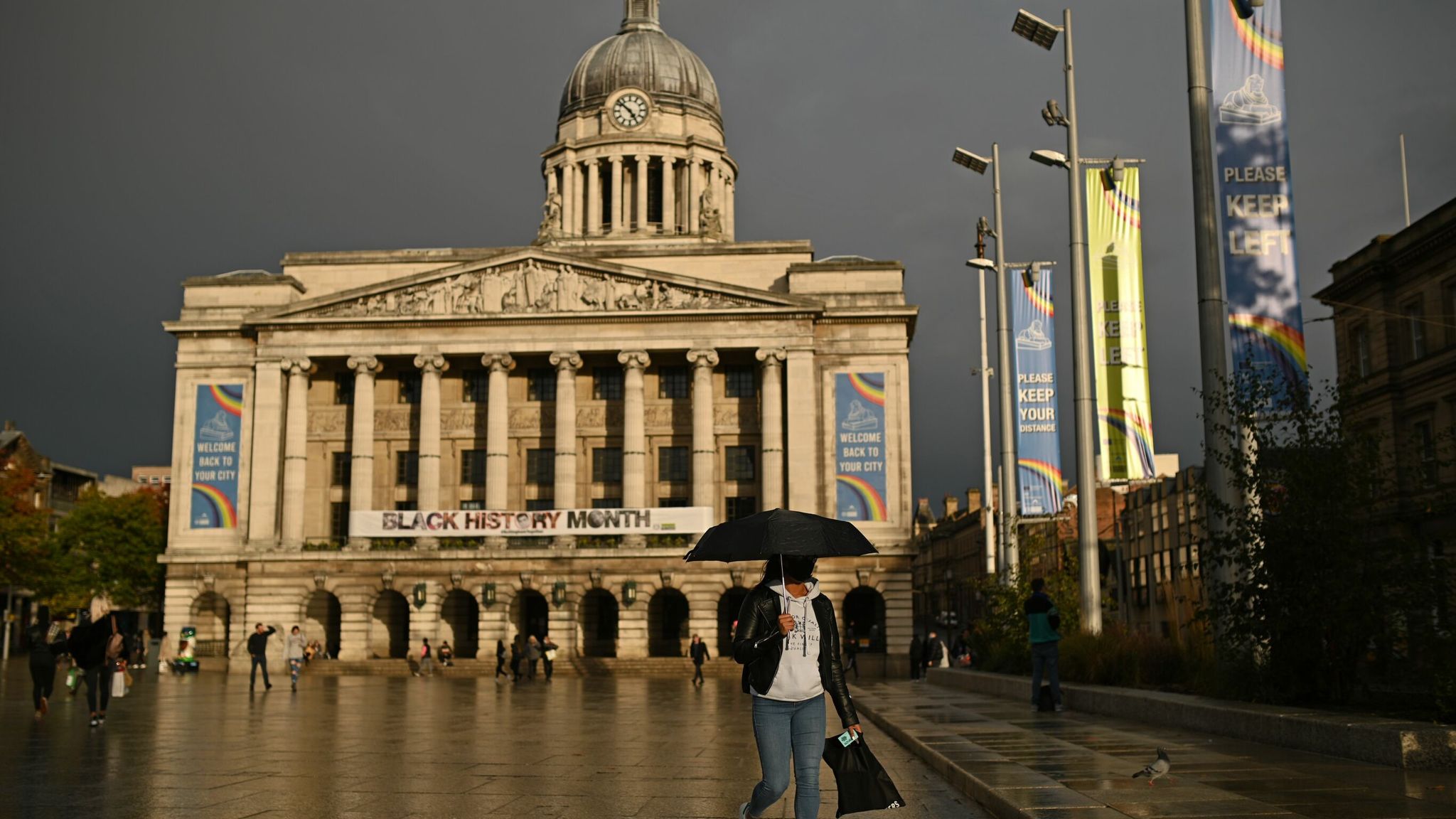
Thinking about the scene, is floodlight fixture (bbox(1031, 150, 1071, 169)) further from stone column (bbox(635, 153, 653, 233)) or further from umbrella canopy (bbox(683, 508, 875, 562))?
stone column (bbox(635, 153, 653, 233))

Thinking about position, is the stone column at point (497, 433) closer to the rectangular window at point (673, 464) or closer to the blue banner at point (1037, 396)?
the rectangular window at point (673, 464)

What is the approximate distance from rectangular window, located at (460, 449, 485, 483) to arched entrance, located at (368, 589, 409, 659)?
6262 mm

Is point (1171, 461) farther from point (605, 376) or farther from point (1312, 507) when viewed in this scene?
point (1312, 507)

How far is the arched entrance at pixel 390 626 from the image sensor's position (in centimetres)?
6412

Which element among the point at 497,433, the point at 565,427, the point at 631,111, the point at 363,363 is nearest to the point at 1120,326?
the point at 565,427

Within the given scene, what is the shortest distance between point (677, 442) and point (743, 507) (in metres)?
4.49

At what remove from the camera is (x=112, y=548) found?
89375mm

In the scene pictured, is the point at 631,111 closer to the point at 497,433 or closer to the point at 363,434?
the point at 497,433

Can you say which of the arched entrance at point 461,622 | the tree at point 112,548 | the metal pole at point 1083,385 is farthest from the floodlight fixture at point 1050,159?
the tree at point 112,548

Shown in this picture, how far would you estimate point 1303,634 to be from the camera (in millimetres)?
16094

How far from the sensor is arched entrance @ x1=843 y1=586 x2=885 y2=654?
209 feet

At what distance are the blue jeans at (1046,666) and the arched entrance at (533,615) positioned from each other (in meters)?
Result: 44.9

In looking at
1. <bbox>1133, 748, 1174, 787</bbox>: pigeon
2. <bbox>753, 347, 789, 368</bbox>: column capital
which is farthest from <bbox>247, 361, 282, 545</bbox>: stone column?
<bbox>1133, 748, 1174, 787</bbox>: pigeon

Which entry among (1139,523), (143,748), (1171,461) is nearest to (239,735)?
(143,748)
